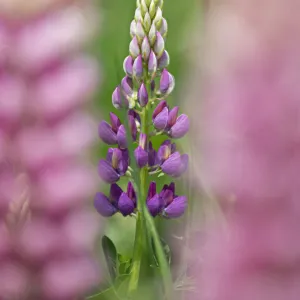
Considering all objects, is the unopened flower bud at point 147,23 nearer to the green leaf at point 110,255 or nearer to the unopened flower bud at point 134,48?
the unopened flower bud at point 134,48

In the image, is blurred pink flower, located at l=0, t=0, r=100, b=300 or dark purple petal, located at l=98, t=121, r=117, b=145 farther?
dark purple petal, located at l=98, t=121, r=117, b=145

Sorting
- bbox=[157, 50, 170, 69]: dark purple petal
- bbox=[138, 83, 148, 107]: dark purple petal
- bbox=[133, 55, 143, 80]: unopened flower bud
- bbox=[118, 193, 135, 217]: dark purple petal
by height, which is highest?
bbox=[157, 50, 170, 69]: dark purple petal

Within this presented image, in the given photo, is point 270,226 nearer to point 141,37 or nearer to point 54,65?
point 54,65

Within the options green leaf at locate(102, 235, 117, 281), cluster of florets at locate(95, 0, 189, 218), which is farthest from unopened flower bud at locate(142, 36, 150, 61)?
green leaf at locate(102, 235, 117, 281)

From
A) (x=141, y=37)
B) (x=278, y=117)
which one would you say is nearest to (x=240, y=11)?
(x=278, y=117)

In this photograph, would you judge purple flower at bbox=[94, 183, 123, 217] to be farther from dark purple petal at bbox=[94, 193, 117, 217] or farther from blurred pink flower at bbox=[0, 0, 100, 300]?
blurred pink flower at bbox=[0, 0, 100, 300]

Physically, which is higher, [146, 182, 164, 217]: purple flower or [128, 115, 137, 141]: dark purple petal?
[128, 115, 137, 141]: dark purple petal

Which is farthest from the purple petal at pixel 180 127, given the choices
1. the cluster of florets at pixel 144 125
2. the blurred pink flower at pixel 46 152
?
the blurred pink flower at pixel 46 152
